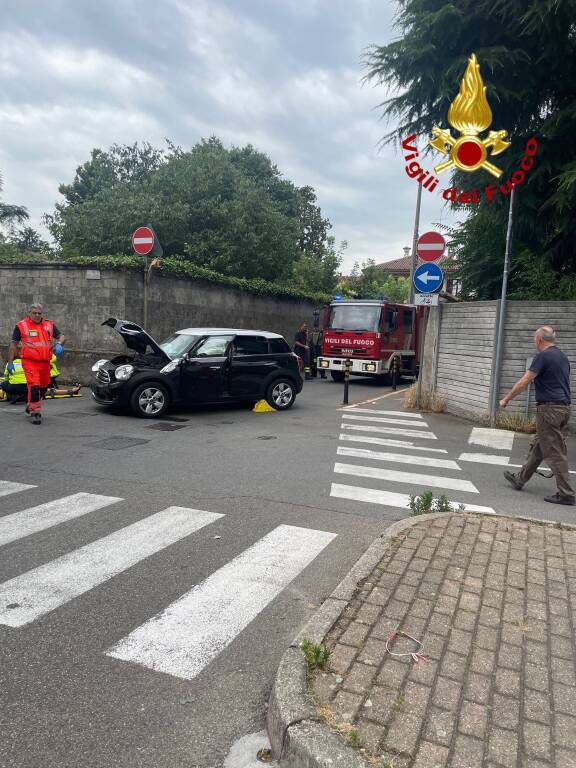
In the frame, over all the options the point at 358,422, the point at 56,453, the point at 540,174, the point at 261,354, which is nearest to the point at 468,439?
the point at 358,422

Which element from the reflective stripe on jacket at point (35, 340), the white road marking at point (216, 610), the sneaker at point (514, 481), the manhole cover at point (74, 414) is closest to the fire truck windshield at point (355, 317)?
the manhole cover at point (74, 414)

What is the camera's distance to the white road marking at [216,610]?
315 centimetres

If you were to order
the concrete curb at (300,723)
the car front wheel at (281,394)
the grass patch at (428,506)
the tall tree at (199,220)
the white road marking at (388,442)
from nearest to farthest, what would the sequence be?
the concrete curb at (300,723) → the grass patch at (428,506) → the white road marking at (388,442) → the car front wheel at (281,394) → the tall tree at (199,220)

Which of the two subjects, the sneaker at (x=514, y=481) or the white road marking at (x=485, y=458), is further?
the white road marking at (x=485, y=458)

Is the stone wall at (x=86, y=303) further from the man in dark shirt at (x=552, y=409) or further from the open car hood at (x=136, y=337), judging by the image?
the man in dark shirt at (x=552, y=409)

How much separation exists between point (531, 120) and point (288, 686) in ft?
41.7

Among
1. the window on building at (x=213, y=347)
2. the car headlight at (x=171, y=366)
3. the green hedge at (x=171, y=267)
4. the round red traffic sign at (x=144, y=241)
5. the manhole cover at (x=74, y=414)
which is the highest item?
the round red traffic sign at (x=144, y=241)

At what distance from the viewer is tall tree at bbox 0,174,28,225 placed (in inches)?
1178

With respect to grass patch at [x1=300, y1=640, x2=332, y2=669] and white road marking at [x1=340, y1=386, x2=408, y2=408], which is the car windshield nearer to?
white road marking at [x1=340, y1=386, x2=408, y2=408]

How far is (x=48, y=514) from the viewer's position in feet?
17.9

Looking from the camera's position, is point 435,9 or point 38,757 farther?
point 435,9

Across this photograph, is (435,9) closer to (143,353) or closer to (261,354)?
(261,354)

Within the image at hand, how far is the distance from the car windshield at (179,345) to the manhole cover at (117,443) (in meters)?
2.78

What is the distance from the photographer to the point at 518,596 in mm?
3713
